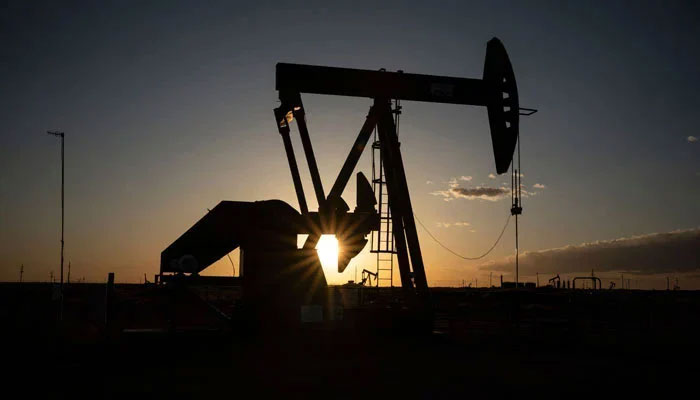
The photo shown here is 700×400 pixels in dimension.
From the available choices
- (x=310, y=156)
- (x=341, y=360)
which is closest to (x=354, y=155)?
(x=310, y=156)

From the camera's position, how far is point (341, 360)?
40.0ft

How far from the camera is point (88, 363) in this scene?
11789mm

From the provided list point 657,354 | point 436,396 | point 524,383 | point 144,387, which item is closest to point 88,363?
point 144,387

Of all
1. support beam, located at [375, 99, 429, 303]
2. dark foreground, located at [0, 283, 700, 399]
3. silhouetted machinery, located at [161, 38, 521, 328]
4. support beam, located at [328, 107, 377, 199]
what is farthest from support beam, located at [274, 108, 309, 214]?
dark foreground, located at [0, 283, 700, 399]

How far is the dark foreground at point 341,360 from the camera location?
934 centimetres

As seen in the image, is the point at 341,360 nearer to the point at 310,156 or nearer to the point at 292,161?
the point at 310,156

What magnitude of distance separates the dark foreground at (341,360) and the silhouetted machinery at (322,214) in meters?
0.96

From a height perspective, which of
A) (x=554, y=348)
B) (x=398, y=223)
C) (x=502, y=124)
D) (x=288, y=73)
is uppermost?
(x=288, y=73)

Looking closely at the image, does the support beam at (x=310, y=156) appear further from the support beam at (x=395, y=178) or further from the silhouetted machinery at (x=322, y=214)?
the support beam at (x=395, y=178)

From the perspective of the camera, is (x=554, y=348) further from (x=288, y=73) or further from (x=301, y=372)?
(x=288, y=73)

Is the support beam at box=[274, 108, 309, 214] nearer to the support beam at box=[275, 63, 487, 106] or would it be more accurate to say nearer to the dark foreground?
the support beam at box=[275, 63, 487, 106]

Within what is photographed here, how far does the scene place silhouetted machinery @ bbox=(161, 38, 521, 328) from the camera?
51.2 ft

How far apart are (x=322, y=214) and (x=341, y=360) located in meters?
4.97

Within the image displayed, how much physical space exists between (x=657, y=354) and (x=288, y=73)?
11348mm
